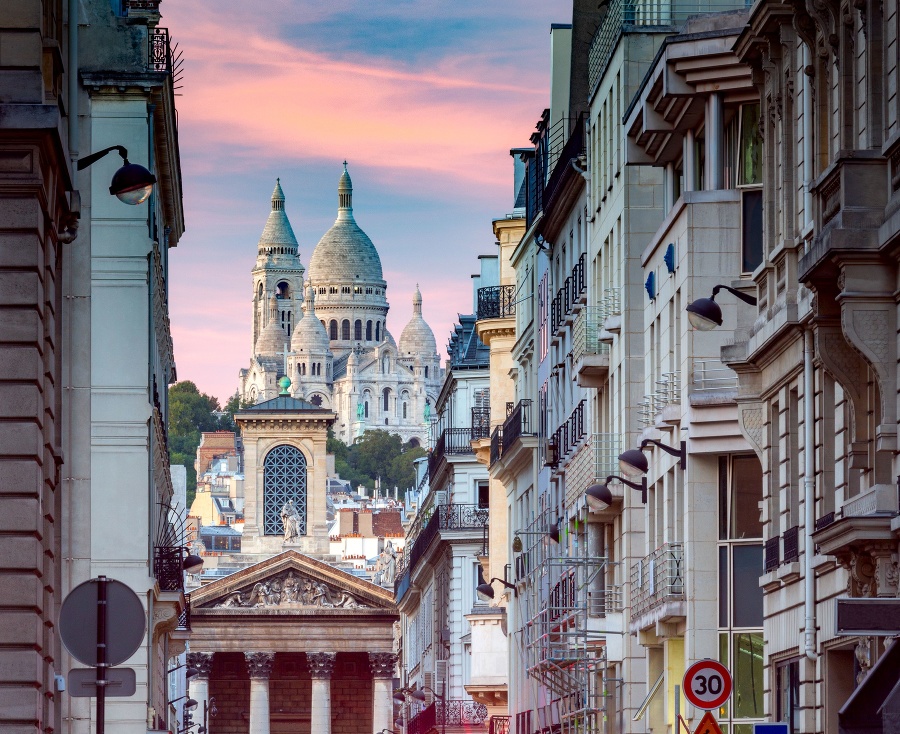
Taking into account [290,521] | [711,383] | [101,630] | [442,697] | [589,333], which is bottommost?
[442,697]

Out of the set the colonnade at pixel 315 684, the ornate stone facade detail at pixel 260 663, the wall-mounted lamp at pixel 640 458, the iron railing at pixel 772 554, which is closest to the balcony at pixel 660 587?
the wall-mounted lamp at pixel 640 458

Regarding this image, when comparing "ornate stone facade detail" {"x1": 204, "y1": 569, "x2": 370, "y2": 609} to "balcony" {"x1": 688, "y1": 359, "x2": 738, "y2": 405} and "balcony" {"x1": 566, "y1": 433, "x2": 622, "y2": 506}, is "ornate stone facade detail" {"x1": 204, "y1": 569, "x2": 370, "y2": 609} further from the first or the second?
"balcony" {"x1": 688, "y1": 359, "x2": 738, "y2": 405}

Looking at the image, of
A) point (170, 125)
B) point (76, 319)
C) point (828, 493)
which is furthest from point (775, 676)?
point (170, 125)

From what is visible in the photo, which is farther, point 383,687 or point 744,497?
point 383,687

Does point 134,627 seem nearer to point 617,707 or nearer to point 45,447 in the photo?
point 45,447

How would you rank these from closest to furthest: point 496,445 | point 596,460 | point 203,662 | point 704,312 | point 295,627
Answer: point 704,312
point 596,460
point 496,445
point 295,627
point 203,662

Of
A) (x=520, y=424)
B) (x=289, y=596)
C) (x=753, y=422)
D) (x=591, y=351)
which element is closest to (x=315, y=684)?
(x=289, y=596)

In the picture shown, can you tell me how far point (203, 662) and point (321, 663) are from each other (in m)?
6.18

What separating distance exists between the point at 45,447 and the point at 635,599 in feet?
51.1

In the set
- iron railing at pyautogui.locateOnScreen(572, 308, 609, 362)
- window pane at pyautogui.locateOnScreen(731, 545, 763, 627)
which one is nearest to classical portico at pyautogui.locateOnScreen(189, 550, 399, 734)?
iron railing at pyautogui.locateOnScreen(572, 308, 609, 362)

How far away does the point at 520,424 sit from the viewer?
5803 cm

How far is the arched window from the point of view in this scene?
5364 inches

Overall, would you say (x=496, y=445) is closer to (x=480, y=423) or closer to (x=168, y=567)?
(x=480, y=423)

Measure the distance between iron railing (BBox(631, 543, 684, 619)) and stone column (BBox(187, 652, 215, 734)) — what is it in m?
95.1
